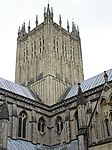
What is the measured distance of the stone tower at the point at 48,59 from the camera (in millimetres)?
50781

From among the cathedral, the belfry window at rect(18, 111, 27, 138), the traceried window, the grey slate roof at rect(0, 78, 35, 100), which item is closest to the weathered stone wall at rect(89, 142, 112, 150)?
the cathedral

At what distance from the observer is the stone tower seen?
50.8 metres

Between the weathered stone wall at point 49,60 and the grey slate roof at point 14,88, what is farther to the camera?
the weathered stone wall at point 49,60

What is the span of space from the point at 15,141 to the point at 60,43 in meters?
25.3

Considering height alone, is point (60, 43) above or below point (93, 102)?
above

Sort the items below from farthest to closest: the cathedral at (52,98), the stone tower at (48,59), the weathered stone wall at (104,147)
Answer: the stone tower at (48,59), the cathedral at (52,98), the weathered stone wall at (104,147)

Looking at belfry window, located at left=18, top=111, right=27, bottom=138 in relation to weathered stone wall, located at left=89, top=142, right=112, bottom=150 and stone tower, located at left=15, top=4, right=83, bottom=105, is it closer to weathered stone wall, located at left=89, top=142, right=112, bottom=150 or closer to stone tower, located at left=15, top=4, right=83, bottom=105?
stone tower, located at left=15, top=4, right=83, bottom=105

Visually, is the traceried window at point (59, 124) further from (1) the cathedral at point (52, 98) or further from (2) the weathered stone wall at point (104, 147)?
(2) the weathered stone wall at point (104, 147)

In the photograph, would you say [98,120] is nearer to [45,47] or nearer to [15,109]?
[15,109]

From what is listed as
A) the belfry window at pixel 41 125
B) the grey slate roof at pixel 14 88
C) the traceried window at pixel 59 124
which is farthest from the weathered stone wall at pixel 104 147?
the grey slate roof at pixel 14 88

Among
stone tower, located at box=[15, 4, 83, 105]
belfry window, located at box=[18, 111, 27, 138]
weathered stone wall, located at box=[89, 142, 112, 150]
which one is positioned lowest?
weathered stone wall, located at box=[89, 142, 112, 150]

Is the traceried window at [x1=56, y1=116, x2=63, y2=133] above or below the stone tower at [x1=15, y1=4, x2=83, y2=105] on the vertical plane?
below

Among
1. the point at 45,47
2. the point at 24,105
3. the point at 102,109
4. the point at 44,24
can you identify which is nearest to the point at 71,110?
the point at 24,105

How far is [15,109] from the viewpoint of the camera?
3984 cm
